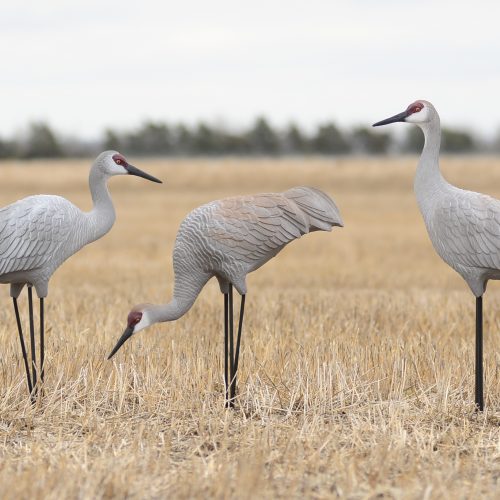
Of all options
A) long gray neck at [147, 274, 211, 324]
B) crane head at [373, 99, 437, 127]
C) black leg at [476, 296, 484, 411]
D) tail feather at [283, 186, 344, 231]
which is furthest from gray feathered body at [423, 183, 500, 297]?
long gray neck at [147, 274, 211, 324]

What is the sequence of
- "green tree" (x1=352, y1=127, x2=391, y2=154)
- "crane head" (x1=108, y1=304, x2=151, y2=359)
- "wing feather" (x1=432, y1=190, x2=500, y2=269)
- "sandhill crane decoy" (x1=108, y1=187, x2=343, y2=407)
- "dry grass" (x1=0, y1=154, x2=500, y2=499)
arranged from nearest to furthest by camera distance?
"dry grass" (x1=0, y1=154, x2=500, y2=499), "wing feather" (x1=432, y1=190, x2=500, y2=269), "crane head" (x1=108, y1=304, x2=151, y2=359), "sandhill crane decoy" (x1=108, y1=187, x2=343, y2=407), "green tree" (x1=352, y1=127, x2=391, y2=154)

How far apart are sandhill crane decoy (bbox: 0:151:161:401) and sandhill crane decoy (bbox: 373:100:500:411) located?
1.96 metres

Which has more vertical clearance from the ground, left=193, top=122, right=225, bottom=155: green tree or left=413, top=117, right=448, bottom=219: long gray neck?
left=413, top=117, right=448, bottom=219: long gray neck

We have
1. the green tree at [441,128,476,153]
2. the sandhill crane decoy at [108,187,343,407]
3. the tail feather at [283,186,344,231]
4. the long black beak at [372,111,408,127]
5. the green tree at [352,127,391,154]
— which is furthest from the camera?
the green tree at [441,128,476,153]

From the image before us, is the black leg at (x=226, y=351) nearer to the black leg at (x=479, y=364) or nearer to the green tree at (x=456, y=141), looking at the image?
the black leg at (x=479, y=364)

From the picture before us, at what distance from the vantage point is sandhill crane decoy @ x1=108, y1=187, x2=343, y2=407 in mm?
7012

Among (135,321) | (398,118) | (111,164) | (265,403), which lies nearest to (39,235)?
(111,164)

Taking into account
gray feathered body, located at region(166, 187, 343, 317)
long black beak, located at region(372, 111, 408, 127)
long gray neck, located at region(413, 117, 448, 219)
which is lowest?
gray feathered body, located at region(166, 187, 343, 317)

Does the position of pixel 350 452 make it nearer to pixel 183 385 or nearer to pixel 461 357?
pixel 183 385

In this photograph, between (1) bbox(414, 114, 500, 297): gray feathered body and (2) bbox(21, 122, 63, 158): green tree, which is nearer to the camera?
(1) bbox(414, 114, 500, 297): gray feathered body

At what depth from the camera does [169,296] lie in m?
12.8

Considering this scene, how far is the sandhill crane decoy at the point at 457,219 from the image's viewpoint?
22.3ft

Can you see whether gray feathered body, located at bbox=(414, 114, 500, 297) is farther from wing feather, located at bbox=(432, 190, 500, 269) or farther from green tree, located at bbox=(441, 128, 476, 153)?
green tree, located at bbox=(441, 128, 476, 153)

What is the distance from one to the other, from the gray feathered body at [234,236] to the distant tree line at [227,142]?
6587 cm
